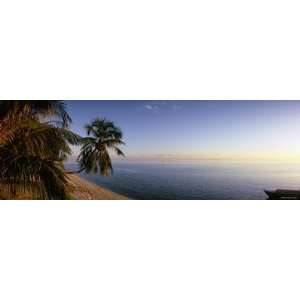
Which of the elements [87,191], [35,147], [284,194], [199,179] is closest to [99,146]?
[87,191]

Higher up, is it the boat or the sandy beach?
the sandy beach

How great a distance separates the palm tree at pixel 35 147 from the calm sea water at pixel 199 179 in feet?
0.76

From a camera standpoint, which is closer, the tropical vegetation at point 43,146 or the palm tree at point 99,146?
the tropical vegetation at point 43,146

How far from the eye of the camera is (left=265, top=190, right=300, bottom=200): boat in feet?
12.9

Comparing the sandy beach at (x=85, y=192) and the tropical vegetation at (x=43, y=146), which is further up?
the tropical vegetation at (x=43, y=146)

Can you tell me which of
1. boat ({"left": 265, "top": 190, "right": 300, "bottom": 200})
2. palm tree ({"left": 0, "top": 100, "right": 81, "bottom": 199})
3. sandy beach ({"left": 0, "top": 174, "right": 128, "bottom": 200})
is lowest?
boat ({"left": 265, "top": 190, "right": 300, "bottom": 200})

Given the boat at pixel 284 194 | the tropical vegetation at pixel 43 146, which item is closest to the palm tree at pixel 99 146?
the tropical vegetation at pixel 43 146

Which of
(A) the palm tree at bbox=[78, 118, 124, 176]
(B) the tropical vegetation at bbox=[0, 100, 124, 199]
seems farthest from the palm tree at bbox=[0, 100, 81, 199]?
(A) the palm tree at bbox=[78, 118, 124, 176]

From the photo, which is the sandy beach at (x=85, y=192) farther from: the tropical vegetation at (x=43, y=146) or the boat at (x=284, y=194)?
the boat at (x=284, y=194)

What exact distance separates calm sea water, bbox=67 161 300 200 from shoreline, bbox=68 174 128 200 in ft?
0.15

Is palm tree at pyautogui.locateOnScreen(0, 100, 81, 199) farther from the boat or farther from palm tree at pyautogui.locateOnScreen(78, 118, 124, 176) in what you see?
the boat

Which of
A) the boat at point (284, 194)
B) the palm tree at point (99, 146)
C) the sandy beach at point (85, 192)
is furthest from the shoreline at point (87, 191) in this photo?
the boat at point (284, 194)

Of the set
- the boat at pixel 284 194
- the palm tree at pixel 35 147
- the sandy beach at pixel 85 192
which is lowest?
the boat at pixel 284 194

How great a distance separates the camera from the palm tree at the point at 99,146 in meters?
4.09
